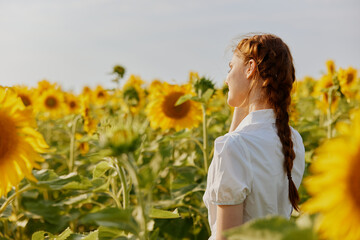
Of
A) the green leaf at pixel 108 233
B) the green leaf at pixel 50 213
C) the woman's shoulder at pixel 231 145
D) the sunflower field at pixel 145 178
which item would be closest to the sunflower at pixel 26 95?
the sunflower field at pixel 145 178

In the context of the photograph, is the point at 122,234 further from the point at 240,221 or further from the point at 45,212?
the point at 45,212

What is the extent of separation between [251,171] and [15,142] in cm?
82

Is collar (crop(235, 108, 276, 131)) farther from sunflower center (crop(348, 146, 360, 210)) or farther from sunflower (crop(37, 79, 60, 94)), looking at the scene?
sunflower (crop(37, 79, 60, 94))

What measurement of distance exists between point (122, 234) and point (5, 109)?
58 centimetres

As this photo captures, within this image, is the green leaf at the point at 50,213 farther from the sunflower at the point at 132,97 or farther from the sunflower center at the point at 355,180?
the sunflower at the point at 132,97

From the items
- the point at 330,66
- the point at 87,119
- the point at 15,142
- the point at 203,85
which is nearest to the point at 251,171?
the point at 15,142

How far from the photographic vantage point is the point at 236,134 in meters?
1.60

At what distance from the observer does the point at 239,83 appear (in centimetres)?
185

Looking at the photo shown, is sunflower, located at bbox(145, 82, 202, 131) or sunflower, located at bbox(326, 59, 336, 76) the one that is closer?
sunflower, located at bbox(145, 82, 202, 131)

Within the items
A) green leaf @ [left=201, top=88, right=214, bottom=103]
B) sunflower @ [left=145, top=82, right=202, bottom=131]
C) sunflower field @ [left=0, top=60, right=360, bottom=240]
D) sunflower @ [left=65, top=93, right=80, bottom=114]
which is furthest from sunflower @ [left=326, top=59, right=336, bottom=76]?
sunflower @ [left=65, top=93, right=80, bottom=114]

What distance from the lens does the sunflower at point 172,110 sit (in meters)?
3.88

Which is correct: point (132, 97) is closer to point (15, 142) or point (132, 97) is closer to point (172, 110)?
point (172, 110)

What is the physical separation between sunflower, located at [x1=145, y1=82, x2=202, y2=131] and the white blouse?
2.15m

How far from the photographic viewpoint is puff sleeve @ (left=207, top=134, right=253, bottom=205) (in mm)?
1520
